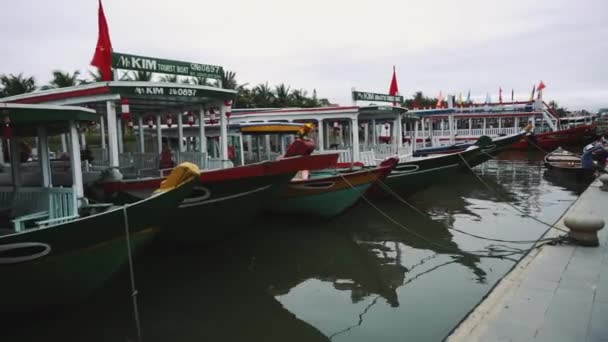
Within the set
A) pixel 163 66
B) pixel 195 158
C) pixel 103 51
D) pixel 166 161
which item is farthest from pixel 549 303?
pixel 103 51

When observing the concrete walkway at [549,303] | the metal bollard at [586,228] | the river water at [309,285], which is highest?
the metal bollard at [586,228]

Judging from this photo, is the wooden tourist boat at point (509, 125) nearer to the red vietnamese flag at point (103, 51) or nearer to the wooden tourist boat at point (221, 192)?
the wooden tourist boat at point (221, 192)

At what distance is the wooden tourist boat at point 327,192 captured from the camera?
9.64 m

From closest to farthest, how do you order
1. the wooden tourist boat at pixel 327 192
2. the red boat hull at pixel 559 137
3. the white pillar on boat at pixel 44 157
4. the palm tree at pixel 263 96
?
the white pillar on boat at pixel 44 157
the wooden tourist boat at pixel 327 192
the red boat hull at pixel 559 137
the palm tree at pixel 263 96

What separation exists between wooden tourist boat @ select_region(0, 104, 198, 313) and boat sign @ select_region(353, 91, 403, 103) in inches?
291

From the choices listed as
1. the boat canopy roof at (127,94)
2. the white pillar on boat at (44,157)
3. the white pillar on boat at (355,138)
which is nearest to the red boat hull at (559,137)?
the white pillar on boat at (355,138)

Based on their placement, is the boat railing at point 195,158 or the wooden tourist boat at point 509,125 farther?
the wooden tourist boat at point 509,125

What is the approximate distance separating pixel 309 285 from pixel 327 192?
11.3 feet

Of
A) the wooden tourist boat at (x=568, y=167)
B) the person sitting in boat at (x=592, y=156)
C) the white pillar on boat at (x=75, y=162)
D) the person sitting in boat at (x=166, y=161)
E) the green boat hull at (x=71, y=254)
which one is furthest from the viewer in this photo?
the wooden tourist boat at (x=568, y=167)

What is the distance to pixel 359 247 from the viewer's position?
8.40 meters

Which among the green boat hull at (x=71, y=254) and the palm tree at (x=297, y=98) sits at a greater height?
the palm tree at (x=297, y=98)

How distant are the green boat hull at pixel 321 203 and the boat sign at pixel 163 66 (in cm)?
314

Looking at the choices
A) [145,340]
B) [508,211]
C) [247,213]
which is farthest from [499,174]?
[145,340]

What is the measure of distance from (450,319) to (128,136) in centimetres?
2880
